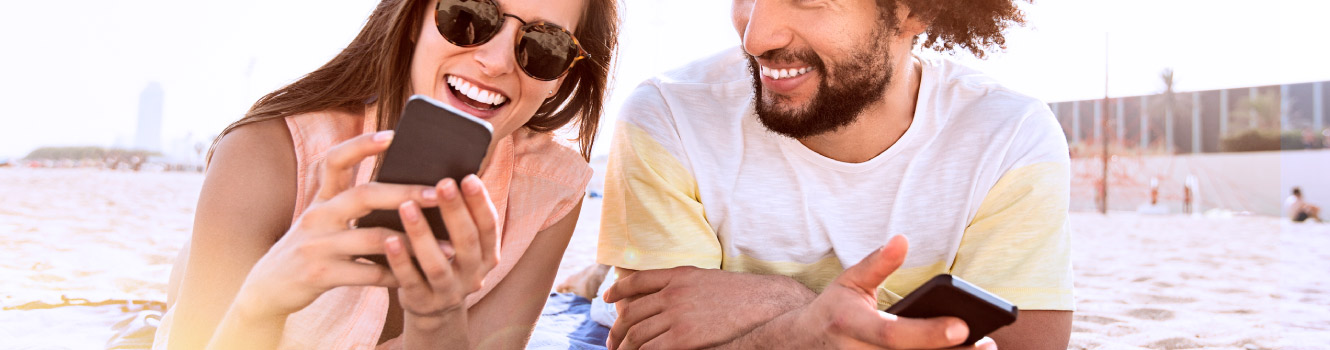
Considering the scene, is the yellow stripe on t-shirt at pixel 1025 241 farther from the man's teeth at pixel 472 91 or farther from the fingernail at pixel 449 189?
the fingernail at pixel 449 189

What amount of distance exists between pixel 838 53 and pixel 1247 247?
37.1 ft

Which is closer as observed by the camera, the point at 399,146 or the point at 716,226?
the point at 399,146

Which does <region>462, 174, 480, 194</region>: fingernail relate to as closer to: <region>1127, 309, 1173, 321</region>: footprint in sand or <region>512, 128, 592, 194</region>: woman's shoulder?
<region>512, 128, 592, 194</region>: woman's shoulder

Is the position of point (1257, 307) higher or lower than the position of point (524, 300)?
lower

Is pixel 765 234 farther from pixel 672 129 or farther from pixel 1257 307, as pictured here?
pixel 1257 307

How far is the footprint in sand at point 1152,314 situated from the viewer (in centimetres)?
505

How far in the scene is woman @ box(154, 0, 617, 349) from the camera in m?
1.54

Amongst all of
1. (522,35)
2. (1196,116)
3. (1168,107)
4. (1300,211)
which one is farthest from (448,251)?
(1168,107)

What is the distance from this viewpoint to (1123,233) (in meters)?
14.4

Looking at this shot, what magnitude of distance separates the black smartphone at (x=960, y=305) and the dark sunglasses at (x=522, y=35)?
4.22ft

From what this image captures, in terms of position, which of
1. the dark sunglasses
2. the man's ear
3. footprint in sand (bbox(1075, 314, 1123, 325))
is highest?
the man's ear

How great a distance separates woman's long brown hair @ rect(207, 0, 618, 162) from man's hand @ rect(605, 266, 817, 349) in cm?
81

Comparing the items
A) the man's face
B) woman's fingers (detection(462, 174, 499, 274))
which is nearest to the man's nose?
the man's face

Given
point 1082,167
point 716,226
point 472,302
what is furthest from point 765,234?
point 1082,167
